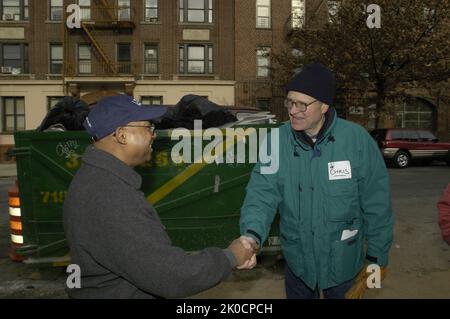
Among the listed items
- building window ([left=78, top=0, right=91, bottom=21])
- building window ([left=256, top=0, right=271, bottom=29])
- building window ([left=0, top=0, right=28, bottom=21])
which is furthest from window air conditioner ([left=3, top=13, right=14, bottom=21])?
building window ([left=256, top=0, right=271, bottom=29])

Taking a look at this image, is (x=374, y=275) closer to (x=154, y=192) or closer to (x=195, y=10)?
(x=154, y=192)

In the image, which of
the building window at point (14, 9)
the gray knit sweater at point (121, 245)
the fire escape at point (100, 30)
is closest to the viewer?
the gray knit sweater at point (121, 245)

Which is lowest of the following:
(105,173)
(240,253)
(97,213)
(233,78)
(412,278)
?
(412,278)

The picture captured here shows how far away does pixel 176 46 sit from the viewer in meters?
25.1

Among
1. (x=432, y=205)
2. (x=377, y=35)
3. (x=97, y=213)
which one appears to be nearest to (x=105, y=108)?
(x=97, y=213)

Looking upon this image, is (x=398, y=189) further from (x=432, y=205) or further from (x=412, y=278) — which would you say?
(x=412, y=278)

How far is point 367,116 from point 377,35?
4.40 m

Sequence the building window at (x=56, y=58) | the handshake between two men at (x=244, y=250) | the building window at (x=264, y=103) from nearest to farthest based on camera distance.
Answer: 1. the handshake between two men at (x=244, y=250)
2. the building window at (x=56, y=58)
3. the building window at (x=264, y=103)

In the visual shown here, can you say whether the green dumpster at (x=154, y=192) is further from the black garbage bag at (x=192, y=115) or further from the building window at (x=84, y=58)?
the building window at (x=84, y=58)

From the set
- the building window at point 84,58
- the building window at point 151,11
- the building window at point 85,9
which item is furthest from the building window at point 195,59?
the building window at point 85,9

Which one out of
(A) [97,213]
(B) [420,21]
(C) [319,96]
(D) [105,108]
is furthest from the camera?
(B) [420,21]

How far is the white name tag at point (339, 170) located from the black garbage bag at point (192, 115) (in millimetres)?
2196

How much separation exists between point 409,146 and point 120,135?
18350 millimetres

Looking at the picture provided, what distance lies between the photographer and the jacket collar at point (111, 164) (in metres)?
1.65
